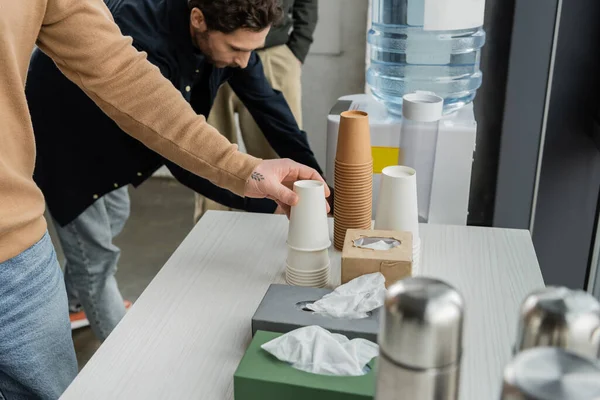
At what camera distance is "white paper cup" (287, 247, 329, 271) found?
3.69ft

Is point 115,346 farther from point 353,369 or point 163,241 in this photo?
point 163,241

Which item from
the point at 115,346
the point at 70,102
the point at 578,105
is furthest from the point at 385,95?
the point at 115,346

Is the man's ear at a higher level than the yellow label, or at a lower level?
higher

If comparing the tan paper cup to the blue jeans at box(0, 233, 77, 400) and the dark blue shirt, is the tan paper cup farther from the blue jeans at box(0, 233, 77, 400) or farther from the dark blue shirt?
the blue jeans at box(0, 233, 77, 400)

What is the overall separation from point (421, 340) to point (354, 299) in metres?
0.49

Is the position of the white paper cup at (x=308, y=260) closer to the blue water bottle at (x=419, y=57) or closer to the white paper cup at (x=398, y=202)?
the white paper cup at (x=398, y=202)

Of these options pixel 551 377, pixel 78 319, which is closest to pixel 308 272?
pixel 551 377

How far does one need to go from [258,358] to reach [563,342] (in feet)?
1.51

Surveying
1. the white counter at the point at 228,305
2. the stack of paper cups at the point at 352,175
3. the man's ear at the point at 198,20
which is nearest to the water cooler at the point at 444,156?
the white counter at the point at 228,305

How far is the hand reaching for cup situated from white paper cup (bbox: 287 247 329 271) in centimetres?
8

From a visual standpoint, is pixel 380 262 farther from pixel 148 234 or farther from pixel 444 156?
pixel 148 234

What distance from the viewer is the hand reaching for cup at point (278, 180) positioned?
1148mm

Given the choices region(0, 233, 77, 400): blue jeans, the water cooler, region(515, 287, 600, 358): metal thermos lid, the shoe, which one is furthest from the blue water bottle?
region(515, 287, 600, 358): metal thermos lid

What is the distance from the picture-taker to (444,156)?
1.46m
